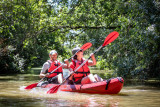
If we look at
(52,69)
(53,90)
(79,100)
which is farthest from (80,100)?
(52,69)

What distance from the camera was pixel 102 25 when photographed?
14.6m

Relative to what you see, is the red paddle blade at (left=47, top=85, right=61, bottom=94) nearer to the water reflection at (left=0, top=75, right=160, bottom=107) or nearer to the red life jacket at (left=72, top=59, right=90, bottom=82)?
the water reflection at (left=0, top=75, right=160, bottom=107)

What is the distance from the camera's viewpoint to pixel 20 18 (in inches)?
518

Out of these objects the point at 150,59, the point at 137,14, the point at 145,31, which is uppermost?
the point at 137,14

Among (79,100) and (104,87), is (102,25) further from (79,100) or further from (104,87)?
(79,100)

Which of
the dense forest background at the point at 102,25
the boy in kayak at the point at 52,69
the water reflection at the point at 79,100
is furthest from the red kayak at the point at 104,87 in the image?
the dense forest background at the point at 102,25

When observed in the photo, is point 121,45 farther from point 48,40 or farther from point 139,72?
point 48,40

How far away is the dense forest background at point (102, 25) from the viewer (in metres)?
9.94

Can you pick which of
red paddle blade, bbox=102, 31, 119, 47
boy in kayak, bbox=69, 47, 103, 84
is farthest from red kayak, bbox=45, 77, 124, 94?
red paddle blade, bbox=102, 31, 119, 47

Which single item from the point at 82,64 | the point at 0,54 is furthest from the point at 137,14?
the point at 0,54

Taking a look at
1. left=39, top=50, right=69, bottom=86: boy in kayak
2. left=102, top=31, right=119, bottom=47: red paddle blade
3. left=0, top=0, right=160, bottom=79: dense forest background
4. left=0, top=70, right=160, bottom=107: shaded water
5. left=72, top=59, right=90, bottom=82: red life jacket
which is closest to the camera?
left=0, top=70, right=160, bottom=107: shaded water

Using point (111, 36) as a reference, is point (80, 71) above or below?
below

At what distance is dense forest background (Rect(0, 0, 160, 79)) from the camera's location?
9.94 metres

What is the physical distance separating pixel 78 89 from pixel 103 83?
A: 0.86m
